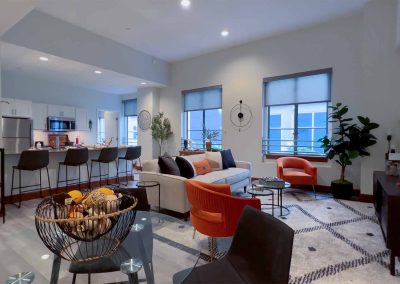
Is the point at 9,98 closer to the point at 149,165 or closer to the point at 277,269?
the point at 149,165

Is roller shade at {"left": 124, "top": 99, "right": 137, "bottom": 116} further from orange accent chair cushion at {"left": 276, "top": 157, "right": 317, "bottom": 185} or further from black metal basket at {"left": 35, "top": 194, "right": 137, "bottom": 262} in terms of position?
black metal basket at {"left": 35, "top": 194, "right": 137, "bottom": 262}

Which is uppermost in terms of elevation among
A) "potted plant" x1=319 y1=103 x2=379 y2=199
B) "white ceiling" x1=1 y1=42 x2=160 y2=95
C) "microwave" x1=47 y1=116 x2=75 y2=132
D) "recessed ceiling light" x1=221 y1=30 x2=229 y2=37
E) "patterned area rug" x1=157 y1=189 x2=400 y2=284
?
"recessed ceiling light" x1=221 y1=30 x2=229 y2=37

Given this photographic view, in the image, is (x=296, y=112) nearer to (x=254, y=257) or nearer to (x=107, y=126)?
(x=254, y=257)

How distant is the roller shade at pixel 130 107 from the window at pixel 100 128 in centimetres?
97

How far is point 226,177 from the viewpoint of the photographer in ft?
13.6

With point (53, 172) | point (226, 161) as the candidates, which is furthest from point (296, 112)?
point (53, 172)

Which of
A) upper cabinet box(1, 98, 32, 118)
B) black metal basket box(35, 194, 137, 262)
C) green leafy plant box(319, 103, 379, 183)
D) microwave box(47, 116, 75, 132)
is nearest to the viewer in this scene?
black metal basket box(35, 194, 137, 262)

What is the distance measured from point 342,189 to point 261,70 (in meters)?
3.34

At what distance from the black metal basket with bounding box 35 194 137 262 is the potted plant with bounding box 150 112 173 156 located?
6.52m

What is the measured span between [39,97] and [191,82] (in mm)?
4615

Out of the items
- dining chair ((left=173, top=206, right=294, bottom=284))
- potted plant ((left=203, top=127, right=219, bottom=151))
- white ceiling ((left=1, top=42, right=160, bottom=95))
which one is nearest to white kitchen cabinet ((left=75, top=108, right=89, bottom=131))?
white ceiling ((left=1, top=42, right=160, bottom=95))

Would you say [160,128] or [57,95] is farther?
[160,128]

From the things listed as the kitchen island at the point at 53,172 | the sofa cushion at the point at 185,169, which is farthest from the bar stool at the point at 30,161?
the sofa cushion at the point at 185,169

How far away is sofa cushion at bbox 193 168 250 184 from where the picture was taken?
3925 mm
